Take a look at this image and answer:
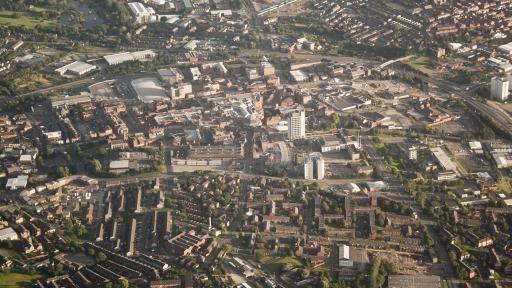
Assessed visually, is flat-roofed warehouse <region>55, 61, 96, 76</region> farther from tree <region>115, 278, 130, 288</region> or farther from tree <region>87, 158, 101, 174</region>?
tree <region>115, 278, 130, 288</region>

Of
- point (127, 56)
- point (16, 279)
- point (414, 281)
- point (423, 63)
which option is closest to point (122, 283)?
point (16, 279)

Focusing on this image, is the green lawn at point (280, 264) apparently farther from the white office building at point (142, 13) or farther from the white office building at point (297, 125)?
the white office building at point (142, 13)

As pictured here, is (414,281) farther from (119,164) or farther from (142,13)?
(142,13)

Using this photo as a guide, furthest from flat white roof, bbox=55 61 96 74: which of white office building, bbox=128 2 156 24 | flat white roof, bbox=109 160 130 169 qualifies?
flat white roof, bbox=109 160 130 169

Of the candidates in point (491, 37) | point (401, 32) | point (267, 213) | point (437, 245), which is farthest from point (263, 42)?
point (437, 245)

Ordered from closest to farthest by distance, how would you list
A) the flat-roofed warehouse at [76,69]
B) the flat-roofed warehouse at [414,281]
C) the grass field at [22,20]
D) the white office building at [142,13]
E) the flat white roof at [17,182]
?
the flat-roofed warehouse at [414,281] < the flat white roof at [17,182] < the flat-roofed warehouse at [76,69] < the grass field at [22,20] < the white office building at [142,13]

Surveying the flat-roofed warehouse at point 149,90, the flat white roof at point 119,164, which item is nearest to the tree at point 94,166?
the flat white roof at point 119,164
